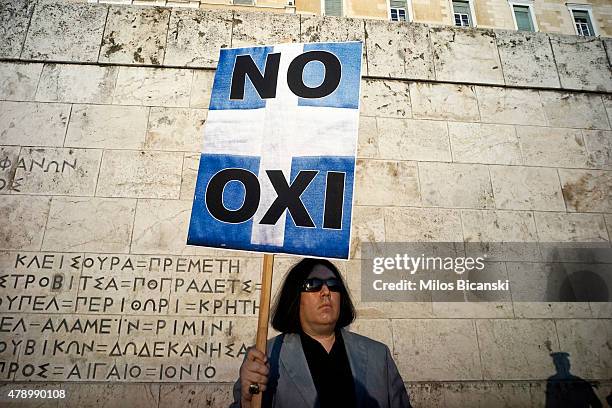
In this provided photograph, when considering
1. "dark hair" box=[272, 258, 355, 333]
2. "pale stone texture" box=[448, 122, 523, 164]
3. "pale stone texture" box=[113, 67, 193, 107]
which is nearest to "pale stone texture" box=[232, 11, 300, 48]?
"pale stone texture" box=[113, 67, 193, 107]

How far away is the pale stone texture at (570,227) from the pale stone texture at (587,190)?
141 millimetres

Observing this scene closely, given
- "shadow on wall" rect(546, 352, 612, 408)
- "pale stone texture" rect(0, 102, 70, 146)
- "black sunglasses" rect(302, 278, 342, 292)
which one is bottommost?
"shadow on wall" rect(546, 352, 612, 408)

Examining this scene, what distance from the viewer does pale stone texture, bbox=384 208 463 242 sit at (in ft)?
14.7

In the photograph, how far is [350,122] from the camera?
2.88 meters

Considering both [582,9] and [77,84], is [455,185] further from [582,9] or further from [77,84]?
[582,9]

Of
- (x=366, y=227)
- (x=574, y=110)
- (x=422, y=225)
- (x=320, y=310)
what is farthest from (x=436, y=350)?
(x=574, y=110)

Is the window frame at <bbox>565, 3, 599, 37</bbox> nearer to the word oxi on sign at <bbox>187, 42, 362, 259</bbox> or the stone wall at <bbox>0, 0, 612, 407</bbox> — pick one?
the stone wall at <bbox>0, 0, 612, 407</bbox>

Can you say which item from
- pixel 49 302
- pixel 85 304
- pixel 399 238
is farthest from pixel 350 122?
pixel 49 302

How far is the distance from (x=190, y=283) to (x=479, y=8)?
27554mm

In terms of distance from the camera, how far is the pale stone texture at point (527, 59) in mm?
5316

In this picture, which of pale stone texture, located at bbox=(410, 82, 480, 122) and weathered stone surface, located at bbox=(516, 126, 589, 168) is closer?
weathered stone surface, located at bbox=(516, 126, 589, 168)

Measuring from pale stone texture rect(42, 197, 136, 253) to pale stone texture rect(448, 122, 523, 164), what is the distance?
185 inches

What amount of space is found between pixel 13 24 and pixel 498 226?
7752mm

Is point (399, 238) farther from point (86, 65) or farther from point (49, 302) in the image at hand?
point (86, 65)
